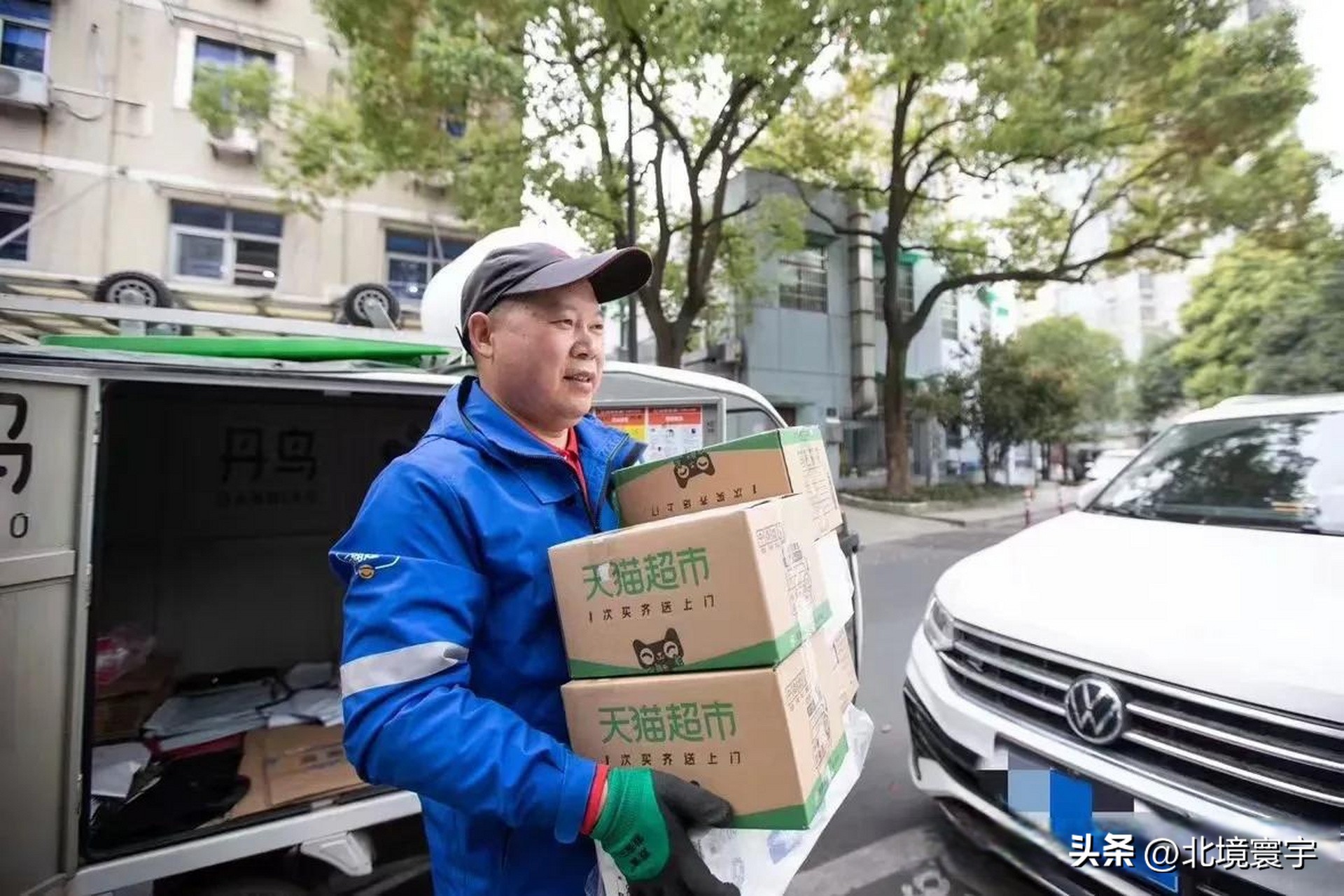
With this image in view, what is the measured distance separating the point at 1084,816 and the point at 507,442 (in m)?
1.85

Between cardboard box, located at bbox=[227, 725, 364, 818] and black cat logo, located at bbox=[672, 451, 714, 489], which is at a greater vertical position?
black cat logo, located at bbox=[672, 451, 714, 489]

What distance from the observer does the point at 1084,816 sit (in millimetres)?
1733

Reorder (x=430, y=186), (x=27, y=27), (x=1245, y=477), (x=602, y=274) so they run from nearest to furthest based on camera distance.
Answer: (x=602, y=274), (x=1245, y=477), (x=27, y=27), (x=430, y=186)

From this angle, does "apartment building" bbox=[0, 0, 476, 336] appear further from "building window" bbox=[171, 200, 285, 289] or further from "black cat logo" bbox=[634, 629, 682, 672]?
"black cat logo" bbox=[634, 629, 682, 672]

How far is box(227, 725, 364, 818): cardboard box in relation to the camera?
7.46 ft

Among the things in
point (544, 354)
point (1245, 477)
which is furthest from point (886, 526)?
point (544, 354)

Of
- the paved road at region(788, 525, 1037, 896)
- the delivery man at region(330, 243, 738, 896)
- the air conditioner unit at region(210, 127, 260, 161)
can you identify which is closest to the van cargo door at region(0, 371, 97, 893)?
the delivery man at region(330, 243, 738, 896)

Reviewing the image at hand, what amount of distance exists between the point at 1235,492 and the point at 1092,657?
4.66ft

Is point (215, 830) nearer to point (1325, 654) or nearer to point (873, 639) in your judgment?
point (1325, 654)

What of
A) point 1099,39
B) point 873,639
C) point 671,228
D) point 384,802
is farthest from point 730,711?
point 1099,39

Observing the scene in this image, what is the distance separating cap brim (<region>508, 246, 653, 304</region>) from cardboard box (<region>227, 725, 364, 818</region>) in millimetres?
1790

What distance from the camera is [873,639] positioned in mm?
5000

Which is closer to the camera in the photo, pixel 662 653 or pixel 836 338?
pixel 662 653

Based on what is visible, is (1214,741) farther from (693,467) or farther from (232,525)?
(232,525)
